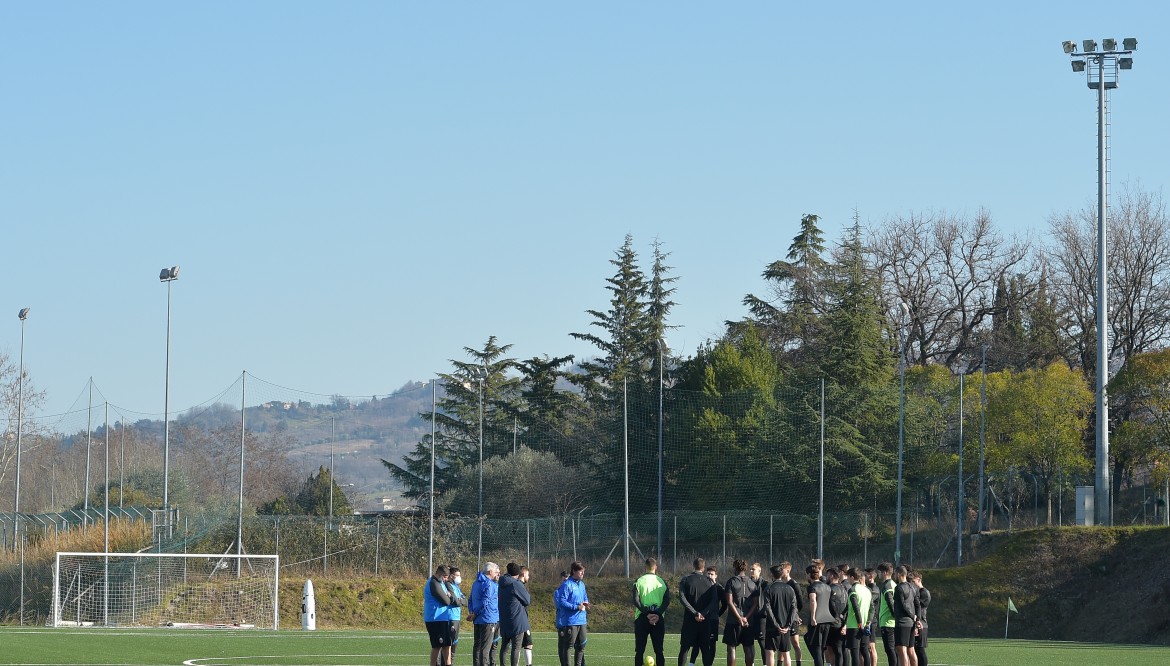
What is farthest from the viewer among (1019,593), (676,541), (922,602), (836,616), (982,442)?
(676,541)

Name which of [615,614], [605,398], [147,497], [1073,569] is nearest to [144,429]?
[147,497]

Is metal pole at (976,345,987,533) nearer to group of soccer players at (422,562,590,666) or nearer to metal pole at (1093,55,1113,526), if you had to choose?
metal pole at (1093,55,1113,526)

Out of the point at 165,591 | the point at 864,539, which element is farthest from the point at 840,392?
the point at 165,591

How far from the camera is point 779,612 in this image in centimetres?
1936

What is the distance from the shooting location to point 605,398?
67.6 metres

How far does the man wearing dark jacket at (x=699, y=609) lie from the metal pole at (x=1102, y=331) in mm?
28222

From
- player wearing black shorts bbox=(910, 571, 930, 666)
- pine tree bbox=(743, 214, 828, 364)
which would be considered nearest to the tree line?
pine tree bbox=(743, 214, 828, 364)

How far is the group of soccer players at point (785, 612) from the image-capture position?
1945cm

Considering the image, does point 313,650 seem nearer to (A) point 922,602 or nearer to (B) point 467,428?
(A) point 922,602

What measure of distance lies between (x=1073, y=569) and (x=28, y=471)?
63.3 metres

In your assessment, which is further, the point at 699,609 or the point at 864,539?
the point at 864,539

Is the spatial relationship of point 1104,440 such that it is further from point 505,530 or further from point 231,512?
point 231,512

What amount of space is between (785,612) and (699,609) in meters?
1.22

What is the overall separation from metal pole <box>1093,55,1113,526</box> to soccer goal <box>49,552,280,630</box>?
87.2 feet
